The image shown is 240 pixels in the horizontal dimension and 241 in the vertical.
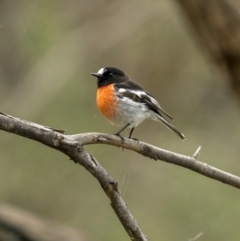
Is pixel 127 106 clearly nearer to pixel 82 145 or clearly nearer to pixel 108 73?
pixel 108 73

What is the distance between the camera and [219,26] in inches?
202

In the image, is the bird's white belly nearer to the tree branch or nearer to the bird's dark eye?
the bird's dark eye

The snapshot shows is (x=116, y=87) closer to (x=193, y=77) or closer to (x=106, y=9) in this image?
(x=106, y=9)

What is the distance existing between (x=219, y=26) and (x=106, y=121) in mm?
3264

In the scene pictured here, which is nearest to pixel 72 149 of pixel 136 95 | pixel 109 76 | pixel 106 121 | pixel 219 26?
pixel 136 95

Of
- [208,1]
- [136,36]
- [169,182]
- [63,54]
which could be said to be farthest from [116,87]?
[169,182]

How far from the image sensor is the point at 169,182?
28.0 feet

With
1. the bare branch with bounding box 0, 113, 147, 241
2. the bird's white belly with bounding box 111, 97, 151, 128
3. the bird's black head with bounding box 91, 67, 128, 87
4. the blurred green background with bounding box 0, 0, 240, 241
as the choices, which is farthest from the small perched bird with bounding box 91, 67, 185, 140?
the blurred green background with bounding box 0, 0, 240, 241

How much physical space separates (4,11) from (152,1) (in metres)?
2.00

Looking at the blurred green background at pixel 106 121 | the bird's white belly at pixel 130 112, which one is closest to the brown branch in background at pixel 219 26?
the bird's white belly at pixel 130 112

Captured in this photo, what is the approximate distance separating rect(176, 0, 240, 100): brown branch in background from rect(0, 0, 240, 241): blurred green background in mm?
2156

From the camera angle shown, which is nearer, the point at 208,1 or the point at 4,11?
the point at 208,1

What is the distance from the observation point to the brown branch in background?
508 cm

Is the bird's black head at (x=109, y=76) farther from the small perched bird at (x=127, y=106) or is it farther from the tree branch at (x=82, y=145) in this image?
the tree branch at (x=82, y=145)
